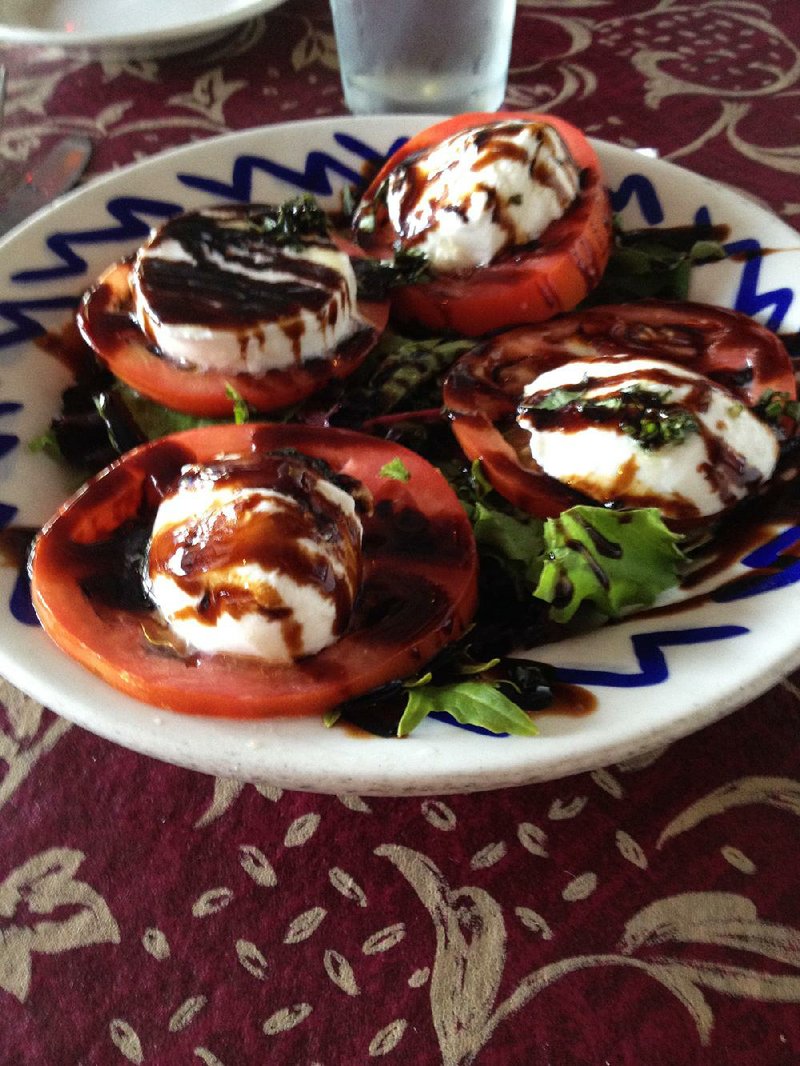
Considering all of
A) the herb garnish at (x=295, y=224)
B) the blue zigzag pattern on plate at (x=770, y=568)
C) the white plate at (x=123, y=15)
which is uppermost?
the white plate at (x=123, y=15)

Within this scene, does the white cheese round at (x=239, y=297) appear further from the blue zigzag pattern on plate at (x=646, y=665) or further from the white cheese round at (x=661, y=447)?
the blue zigzag pattern on plate at (x=646, y=665)

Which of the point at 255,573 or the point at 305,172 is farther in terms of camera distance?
the point at 305,172

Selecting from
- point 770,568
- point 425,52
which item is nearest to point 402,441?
point 770,568

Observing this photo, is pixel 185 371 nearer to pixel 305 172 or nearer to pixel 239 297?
pixel 239 297

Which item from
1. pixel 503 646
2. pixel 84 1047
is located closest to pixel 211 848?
pixel 84 1047

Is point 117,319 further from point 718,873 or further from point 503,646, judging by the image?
point 718,873

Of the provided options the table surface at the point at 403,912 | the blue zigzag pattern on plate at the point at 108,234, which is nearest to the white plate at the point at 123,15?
the blue zigzag pattern on plate at the point at 108,234
